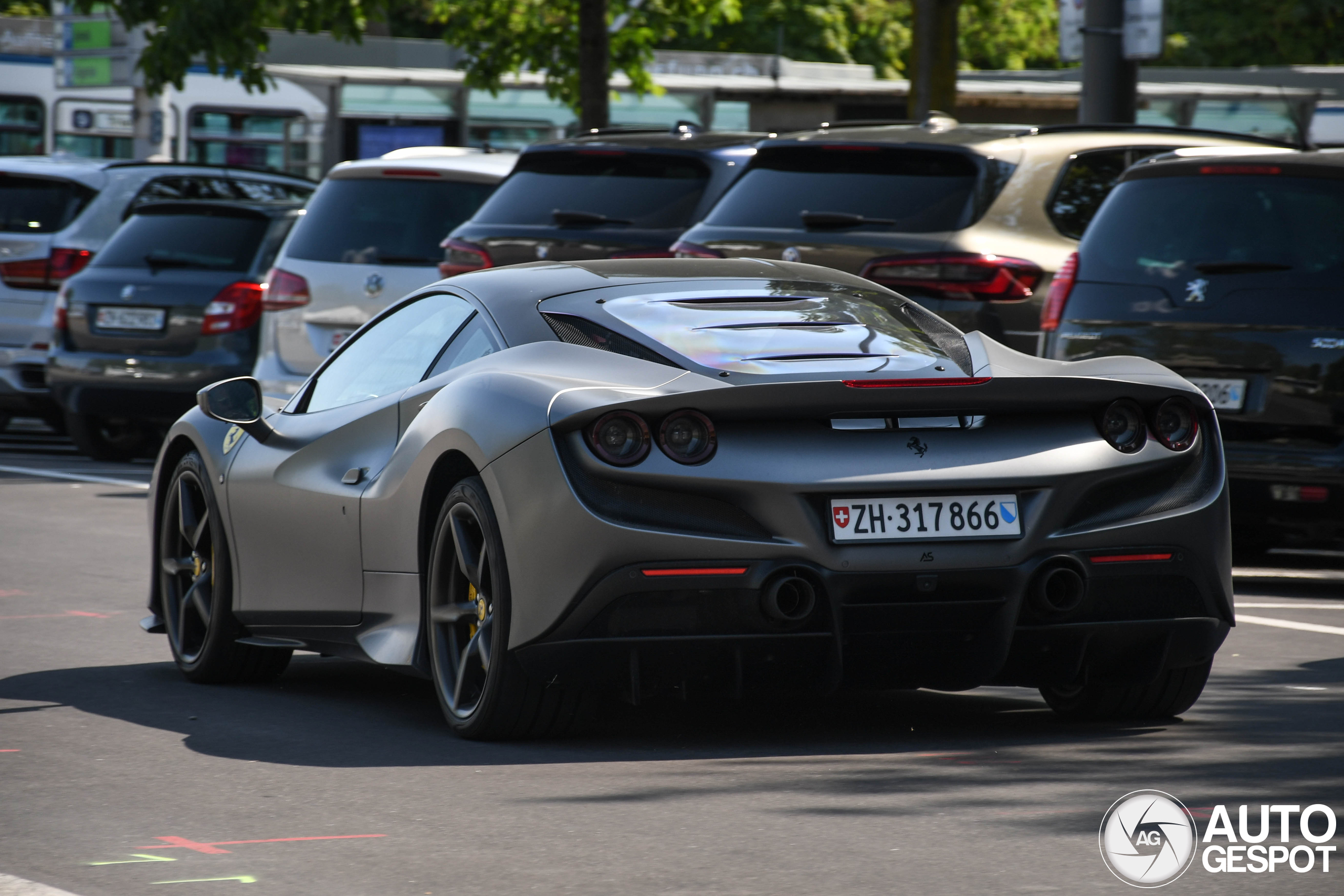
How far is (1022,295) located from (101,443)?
7.71 metres

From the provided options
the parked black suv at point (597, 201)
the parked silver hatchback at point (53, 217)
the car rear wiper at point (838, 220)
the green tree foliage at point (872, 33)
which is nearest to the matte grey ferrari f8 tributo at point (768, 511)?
the car rear wiper at point (838, 220)

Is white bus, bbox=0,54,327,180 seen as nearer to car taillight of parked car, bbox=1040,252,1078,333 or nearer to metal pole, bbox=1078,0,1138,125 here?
metal pole, bbox=1078,0,1138,125

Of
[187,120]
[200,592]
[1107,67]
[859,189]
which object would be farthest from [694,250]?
[187,120]

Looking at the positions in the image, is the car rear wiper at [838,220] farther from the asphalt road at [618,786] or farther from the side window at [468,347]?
the side window at [468,347]

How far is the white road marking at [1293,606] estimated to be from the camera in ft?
29.2

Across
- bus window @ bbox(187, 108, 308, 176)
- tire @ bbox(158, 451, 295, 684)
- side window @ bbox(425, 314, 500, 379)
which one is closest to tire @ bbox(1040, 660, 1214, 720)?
side window @ bbox(425, 314, 500, 379)

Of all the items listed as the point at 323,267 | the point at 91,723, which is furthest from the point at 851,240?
the point at 91,723

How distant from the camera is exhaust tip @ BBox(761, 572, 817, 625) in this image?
5.44 metres

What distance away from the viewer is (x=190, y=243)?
603 inches

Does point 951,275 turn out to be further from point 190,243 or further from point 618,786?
point 190,243

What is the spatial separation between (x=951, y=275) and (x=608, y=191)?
2691mm

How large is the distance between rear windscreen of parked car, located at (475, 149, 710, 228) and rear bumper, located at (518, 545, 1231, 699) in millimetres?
6850

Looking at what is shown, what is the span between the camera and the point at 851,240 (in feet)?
35.2

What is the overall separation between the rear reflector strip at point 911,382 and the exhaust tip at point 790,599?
494mm
